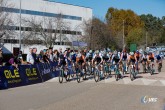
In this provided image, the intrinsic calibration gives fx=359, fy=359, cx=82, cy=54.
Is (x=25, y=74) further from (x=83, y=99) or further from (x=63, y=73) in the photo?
(x=83, y=99)

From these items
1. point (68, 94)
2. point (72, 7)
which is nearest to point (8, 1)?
point (72, 7)

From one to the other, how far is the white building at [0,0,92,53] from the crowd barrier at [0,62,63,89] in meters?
44.9

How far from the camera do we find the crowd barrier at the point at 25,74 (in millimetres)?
18781

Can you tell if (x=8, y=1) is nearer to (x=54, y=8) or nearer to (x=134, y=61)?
(x=54, y=8)

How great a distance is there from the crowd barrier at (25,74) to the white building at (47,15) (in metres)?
44.9

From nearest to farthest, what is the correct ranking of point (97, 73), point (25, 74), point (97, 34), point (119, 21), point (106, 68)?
point (25, 74) < point (97, 73) < point (106, 68) < point (97, 34) < point (119, 21)

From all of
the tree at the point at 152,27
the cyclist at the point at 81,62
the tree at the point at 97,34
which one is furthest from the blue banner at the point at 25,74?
the tree at the point at 152,27

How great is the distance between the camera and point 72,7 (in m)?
88.1

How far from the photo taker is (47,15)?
8000 centimetres

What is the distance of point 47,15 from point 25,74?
2375 inches

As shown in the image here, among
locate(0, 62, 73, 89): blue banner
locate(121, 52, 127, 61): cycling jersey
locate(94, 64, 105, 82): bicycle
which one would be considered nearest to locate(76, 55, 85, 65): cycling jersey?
locate(0, 62, 73, 89): blue banner

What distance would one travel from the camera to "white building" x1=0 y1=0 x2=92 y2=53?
233 feet

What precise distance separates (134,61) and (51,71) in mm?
5841

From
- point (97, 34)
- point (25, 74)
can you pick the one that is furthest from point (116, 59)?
point (97, 34)
